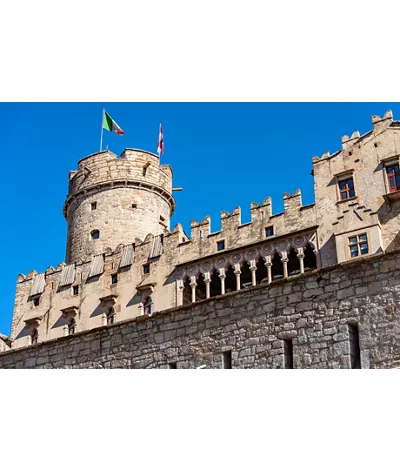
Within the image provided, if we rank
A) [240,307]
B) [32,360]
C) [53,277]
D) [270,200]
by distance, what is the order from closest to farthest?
[240,307]
[32,360]
[270,200]
[53,277]

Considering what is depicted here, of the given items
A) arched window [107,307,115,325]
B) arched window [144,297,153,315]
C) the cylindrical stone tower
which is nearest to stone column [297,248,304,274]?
arched window [144,297,153,315]

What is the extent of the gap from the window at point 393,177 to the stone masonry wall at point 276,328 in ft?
71.2

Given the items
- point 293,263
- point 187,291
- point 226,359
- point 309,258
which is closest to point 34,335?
point 187,291

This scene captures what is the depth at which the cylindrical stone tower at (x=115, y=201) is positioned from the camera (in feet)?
153

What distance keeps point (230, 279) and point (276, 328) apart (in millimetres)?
26847

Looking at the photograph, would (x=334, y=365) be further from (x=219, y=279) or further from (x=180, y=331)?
(x=219, y=279)

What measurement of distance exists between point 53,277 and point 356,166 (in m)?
19.6

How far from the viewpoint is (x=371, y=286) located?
11953 millimetres

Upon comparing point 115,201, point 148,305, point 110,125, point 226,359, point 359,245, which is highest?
point 110,125

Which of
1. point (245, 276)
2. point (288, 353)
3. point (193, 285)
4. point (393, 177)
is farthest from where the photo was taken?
point (193, 285)

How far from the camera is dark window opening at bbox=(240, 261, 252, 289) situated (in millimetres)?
38237

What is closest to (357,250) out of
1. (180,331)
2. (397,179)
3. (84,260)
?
(397,179)

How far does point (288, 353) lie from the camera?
12312mm

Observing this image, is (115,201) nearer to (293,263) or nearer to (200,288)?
(200,288)
